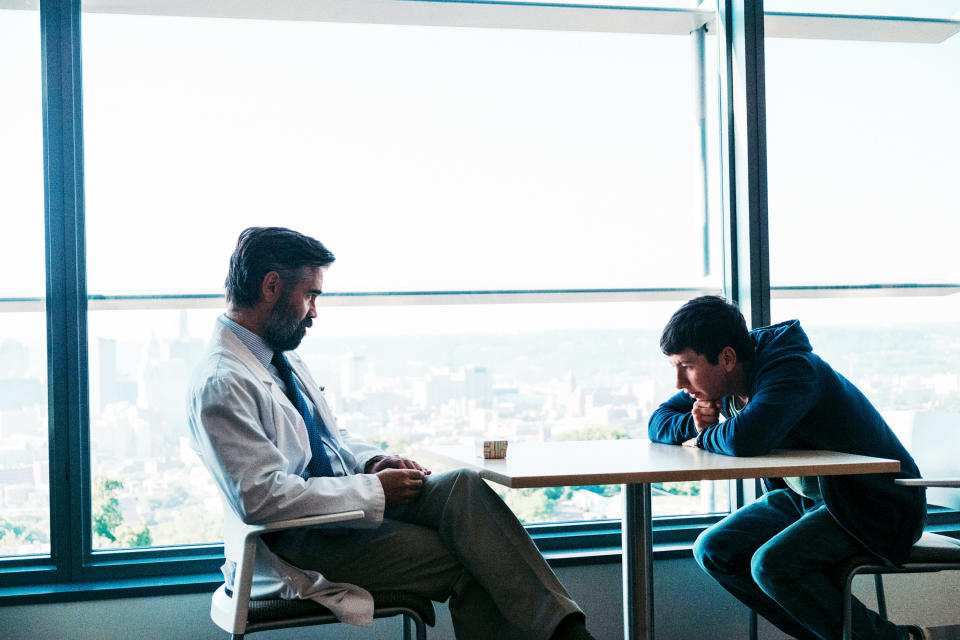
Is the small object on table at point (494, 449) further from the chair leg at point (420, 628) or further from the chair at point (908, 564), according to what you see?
the chair at point (908, 564)

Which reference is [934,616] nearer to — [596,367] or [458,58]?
[596,367]

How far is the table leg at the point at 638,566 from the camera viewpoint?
2.39 m

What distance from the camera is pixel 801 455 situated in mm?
2410

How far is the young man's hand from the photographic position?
2.64 metres

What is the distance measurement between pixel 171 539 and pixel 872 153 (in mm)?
2974

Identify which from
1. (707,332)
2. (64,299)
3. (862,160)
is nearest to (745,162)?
(862,160)

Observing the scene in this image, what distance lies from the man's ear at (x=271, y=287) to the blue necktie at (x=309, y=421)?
0.16 m

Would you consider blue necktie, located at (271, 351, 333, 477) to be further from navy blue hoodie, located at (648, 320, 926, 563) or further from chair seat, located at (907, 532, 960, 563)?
chair seat, located at (907, 532, 960, 563)

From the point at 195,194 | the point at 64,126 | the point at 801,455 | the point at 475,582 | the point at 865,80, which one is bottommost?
the point at 475,582

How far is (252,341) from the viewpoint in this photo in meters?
2.59

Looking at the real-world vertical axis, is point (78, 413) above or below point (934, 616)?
above

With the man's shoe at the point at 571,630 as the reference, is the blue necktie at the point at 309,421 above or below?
above

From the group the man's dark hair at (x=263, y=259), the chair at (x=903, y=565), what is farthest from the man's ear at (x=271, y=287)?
the chair at (x=903, y=565)

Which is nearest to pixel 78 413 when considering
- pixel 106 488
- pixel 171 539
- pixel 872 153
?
pixel 106 488
